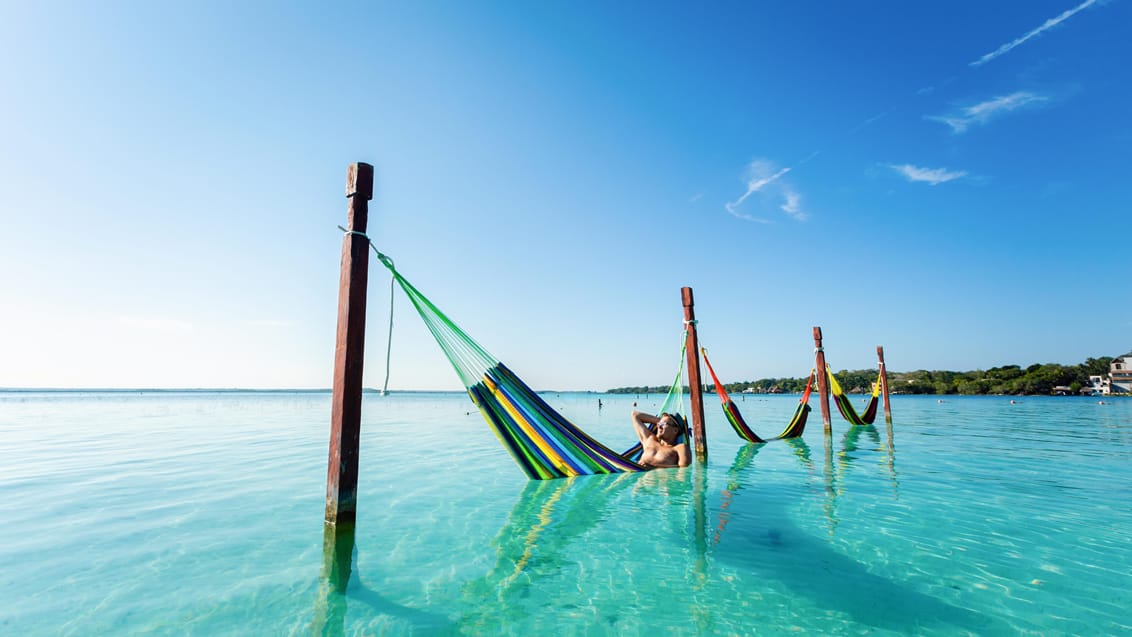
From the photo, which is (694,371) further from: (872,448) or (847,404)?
(847,404)

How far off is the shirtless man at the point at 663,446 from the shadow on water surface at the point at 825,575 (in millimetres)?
2253

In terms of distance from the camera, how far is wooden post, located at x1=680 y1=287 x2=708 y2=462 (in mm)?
8391

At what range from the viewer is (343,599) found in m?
3.24

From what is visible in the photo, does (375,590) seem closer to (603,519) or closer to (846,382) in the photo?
(603,519)

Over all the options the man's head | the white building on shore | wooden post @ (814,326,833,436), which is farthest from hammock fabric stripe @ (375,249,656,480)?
the white building on shore

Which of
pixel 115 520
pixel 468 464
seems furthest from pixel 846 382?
pixel 115 520

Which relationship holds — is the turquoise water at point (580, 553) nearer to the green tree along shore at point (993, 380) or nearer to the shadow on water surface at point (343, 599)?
the shadow on water surface at point (343, 599)

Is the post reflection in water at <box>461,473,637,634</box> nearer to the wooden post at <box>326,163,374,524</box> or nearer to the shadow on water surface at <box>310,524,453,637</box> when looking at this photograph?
the shadow on water surface at <box>310,524,453,637</box>

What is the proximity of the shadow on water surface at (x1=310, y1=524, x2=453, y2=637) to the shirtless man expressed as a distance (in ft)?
16.7

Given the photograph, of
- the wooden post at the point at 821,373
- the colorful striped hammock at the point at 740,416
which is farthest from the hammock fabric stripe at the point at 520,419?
the wooden post at the point at 821,373

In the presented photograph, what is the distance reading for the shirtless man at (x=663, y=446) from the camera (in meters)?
8.05

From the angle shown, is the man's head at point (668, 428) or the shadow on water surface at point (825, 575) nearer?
the shadow on water surface at point (825, 575)

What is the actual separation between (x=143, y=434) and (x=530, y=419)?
1695 centimetres

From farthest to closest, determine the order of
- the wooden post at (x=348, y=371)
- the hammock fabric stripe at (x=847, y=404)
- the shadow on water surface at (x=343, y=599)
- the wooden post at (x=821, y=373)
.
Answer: the hammock fabric stripe at (x=847, y=404), the wooden post at (x=821, y=373), the wooden post at (x=348, y=371), the shadow on water surface at (x=343, y=599)
